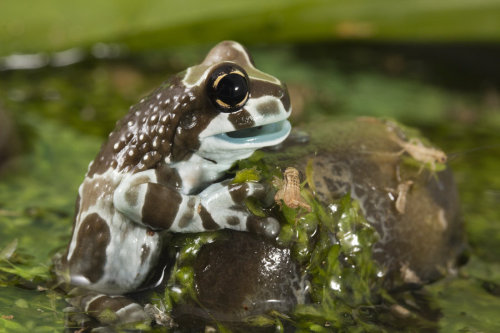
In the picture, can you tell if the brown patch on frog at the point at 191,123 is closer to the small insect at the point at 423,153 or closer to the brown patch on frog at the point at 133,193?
the brown patch on frog at the point at 133,193

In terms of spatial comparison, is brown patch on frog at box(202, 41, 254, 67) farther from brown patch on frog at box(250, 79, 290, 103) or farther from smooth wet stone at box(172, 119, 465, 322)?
smooth wet stone at box(172, 119, 465, 322)

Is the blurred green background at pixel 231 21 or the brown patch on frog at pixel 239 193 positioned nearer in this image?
the brown patch on frog at pixel 239 193

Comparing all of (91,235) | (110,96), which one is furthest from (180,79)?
(110,96)

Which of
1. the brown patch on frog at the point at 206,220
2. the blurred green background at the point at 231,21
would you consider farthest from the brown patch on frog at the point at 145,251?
the blurred green background at the point at 231,21

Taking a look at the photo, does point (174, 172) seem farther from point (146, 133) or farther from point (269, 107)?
point (269, 107)

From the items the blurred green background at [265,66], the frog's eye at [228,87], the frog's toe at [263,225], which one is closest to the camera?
the frog's eye at [228,87]

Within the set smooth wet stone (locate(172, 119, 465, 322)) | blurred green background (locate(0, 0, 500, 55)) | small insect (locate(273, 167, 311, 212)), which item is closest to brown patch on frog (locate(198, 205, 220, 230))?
smooth wet stone (locate(172, 119, 465, 322))
